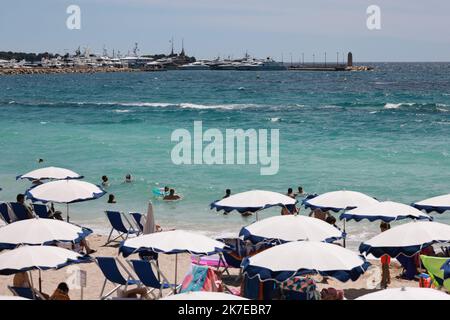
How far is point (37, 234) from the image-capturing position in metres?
10.1

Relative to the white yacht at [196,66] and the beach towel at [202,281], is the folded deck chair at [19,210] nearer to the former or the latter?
the beach towel at [202,281]

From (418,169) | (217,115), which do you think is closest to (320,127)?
(217,115)

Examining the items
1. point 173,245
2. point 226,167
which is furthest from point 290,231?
point 226,167

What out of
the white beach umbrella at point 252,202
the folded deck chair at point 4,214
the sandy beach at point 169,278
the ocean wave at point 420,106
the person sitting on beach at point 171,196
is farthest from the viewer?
the ocean wave at point 420,106

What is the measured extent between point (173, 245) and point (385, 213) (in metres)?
4.18

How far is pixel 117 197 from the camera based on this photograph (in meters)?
19.9

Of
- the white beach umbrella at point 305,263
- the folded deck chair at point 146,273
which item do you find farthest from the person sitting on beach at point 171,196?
the white beach umbrella at point 305,263

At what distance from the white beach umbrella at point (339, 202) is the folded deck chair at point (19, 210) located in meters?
5.65

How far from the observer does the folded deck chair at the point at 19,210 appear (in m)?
13.7

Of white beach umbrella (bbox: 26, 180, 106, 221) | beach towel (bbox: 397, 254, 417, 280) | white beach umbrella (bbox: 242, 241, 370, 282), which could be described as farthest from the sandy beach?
white beach umbrella (bbox: 242, 241, 370, 282)

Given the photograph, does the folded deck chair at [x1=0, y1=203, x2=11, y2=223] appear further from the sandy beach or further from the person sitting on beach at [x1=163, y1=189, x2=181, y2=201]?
the person sitting on beach at [x1=163, y1=189, x2=181, y2=201]

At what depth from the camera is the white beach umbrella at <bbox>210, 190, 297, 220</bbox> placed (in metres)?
12.6

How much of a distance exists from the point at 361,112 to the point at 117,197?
3091cm
